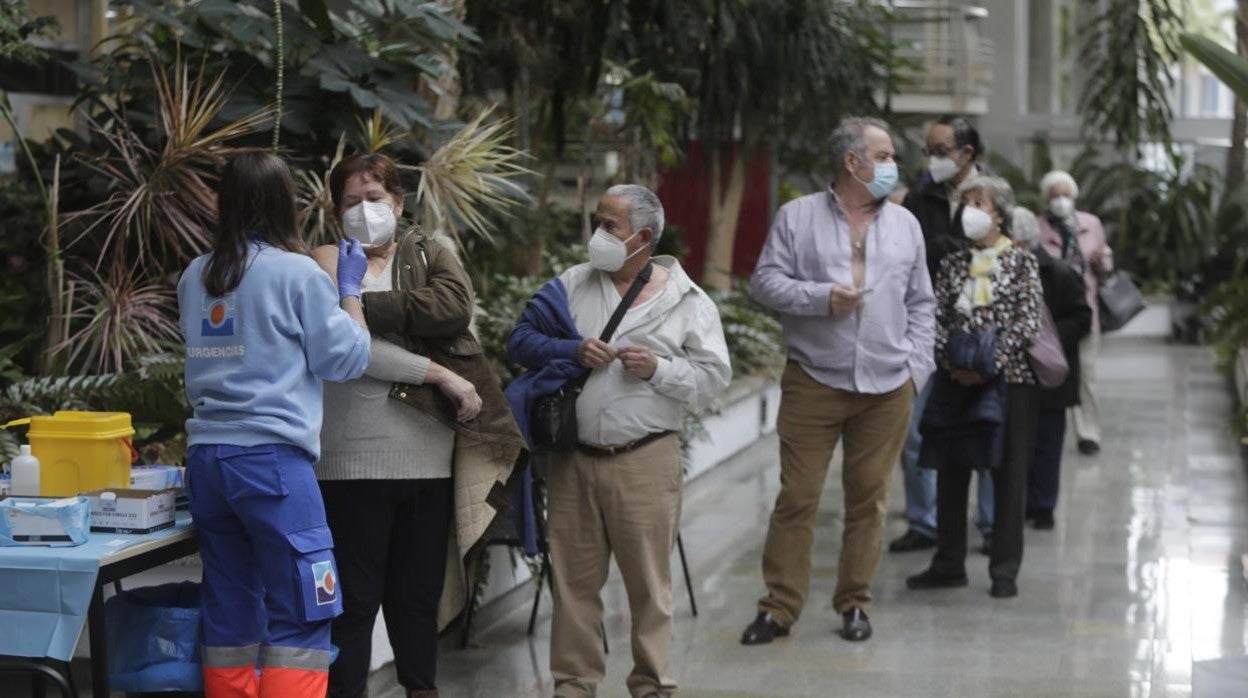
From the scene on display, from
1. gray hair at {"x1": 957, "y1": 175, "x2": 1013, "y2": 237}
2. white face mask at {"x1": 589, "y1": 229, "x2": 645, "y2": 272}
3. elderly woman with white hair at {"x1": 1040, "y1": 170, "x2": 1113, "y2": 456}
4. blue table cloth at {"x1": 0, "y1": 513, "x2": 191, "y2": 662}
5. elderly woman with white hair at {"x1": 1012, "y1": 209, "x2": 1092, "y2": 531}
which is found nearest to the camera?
blue table cloth at {"x1": 0, "y1": 513, "x2": 191, "y2": 662}

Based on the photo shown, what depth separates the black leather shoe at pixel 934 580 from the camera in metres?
7.50

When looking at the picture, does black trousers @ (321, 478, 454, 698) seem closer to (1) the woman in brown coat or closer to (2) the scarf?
(1) the woman in brown coat

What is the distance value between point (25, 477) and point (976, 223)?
13.3 ft

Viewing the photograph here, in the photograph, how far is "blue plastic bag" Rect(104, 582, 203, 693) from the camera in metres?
4.45

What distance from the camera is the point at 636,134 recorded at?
12.6 m

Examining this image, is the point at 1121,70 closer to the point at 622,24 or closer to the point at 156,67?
the point at 622,24

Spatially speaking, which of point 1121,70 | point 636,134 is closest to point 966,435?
point 636,134

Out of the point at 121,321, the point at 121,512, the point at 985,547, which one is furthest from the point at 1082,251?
Result: the point at 121,512

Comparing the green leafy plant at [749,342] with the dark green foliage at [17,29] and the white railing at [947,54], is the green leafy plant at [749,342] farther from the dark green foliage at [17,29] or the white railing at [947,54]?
the white railing at [947,54]

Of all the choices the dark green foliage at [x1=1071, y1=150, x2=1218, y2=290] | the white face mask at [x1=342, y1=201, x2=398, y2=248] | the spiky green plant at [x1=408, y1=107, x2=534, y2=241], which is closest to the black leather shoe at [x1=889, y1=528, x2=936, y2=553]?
the spiky green plant at [x1=408, y1=107, x2=534, y2=241]

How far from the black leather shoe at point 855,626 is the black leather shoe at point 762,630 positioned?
0.24 metres

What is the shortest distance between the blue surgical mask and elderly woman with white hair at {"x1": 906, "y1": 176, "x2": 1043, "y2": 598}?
2.72ft

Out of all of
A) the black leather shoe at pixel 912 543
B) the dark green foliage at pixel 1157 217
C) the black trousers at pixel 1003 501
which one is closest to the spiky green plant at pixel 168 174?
the black trousers at pixel 1003 501

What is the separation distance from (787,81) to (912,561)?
21.5ft
